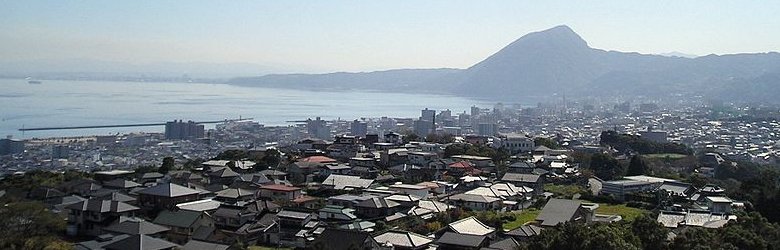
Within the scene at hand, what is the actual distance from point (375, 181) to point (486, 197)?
3.06m

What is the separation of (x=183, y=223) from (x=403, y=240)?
353cm

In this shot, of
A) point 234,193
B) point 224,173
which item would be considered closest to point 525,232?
point 234,193

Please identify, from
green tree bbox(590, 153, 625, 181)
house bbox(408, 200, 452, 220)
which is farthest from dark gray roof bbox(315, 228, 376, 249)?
green tree bbox(590, 153, 625, 181)

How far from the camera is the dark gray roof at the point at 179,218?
35.8 ft

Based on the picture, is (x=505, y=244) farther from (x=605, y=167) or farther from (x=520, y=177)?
(x=605, y=167)

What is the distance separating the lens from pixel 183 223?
1094 cm

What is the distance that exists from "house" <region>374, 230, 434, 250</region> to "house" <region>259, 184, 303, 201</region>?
404cm

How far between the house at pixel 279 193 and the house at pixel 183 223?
2480mm

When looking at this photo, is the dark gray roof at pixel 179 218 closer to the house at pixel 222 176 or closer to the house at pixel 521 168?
the house at pixel 222 176

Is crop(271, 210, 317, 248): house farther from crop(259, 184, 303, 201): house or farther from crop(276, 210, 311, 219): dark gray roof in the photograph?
crop(259, 184, 303, 201): house

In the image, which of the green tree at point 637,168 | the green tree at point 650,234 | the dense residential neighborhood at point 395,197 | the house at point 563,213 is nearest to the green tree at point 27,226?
the dense residential neighborhood at point 395,197

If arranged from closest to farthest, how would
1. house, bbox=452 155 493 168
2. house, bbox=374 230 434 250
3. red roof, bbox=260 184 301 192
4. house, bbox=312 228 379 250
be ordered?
house, bbox=312 228 379 250, house, bbox=374 230 434 250, red roof, bbox=260 184 301 192, house, bbox=452 155 493 168

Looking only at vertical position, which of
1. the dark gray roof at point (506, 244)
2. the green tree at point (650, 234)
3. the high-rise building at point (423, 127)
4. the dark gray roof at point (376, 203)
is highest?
the green tree at point (650, 234)

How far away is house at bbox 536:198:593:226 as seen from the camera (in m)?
11.2
